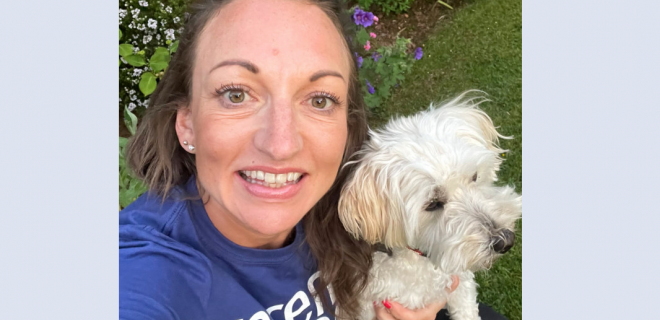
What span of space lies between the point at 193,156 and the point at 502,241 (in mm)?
1251

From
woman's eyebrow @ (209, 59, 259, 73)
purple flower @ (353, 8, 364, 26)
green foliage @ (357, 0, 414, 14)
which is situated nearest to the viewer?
woman's eyebrow @ (209, 59, 259, 73)

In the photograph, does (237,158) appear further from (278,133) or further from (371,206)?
(371,206)

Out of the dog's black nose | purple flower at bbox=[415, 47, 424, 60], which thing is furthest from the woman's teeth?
purple flower at bbox=[415, 47, 424, 60]

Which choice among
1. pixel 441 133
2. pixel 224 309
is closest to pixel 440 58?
pixel 441 133

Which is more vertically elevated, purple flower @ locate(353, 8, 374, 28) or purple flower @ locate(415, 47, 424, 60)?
purple flower @ locate(353, 8, 374, 28)

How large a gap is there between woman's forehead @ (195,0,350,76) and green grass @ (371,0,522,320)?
1.25m

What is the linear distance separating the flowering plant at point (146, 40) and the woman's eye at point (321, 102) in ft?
2.20

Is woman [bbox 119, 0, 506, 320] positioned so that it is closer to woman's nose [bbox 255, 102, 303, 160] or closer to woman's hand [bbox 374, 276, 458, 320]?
woman's nose [bbox 255, 102, 303, 160]

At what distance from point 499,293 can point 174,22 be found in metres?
2.36

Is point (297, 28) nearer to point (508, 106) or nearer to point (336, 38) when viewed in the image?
point (336, 38)

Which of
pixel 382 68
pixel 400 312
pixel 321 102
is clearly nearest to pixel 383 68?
pixel 382 68

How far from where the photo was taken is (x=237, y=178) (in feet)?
3.95

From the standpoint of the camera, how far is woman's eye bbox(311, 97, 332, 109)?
4.10 feet

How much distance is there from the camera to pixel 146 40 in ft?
5.37
